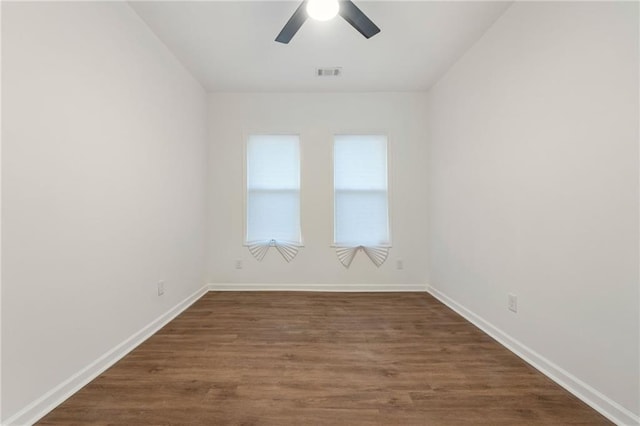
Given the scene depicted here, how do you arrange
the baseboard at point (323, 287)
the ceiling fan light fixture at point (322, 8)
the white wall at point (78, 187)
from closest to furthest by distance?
the white wall at point (78, 187), the ceiling fan light fixture at point (322, 8), the baseboard at point (323, 287)

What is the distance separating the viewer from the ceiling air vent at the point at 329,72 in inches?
119

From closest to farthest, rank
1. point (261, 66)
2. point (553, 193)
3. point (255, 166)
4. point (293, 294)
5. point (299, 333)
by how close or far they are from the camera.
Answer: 1. point (553, 193)
2. point (299, 333)
3. point (261, 66)
4. point (293, 294)
5. point (255, 166)

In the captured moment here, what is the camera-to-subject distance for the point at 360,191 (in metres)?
3.65

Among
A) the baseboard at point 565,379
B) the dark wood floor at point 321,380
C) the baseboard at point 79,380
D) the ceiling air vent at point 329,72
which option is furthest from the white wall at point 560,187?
the baseboard at point 79,380

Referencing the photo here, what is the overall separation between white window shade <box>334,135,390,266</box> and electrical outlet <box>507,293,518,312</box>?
165 cm

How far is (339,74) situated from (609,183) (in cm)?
259

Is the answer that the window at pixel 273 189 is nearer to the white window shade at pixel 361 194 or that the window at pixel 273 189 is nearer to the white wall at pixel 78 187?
the white window shade at pixel 361 194

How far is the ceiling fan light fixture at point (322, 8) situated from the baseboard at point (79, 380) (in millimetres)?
2639

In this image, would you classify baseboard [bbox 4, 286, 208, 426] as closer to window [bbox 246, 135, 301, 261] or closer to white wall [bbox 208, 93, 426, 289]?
white wall [bbox 208, 93, 426, 289]

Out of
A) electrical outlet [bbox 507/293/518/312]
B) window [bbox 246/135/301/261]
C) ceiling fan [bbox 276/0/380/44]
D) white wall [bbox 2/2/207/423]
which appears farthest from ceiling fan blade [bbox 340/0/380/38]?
electrical outlet [bbox 507/293/518/312]

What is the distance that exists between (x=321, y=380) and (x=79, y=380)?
142 centimetres

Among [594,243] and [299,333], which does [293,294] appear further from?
[594,243]

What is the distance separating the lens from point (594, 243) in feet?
4.74

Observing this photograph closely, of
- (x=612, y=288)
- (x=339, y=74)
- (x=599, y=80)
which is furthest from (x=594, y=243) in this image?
(x=339, y=74)
